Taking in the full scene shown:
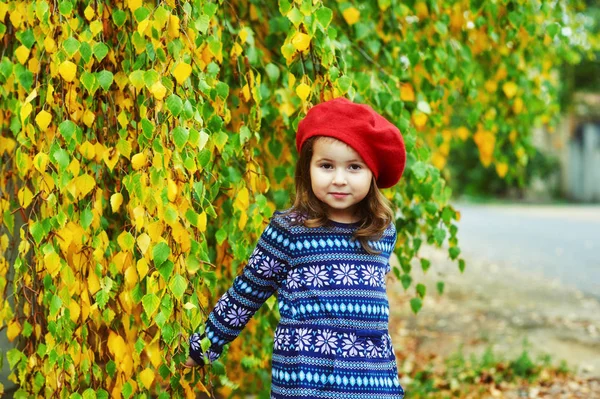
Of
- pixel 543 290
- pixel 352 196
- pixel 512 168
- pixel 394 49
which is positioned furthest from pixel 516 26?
pixel 543 290

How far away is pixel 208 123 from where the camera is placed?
1.88 metres

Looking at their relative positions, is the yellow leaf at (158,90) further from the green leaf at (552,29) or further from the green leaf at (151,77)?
the green leaf at (552,29)

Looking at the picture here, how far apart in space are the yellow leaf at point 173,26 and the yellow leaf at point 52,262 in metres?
0.58

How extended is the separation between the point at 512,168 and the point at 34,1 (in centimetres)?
248

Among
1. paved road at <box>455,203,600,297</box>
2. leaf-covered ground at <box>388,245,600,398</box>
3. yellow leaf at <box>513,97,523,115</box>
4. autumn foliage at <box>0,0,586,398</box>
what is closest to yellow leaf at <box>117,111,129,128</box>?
autumn foliage at <box>0,0,586,398</box>

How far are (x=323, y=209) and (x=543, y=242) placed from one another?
8592mm

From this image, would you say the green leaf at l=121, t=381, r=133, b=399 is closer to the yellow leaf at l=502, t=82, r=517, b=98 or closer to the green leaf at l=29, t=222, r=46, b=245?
the green leaf at l=29, t=222, r=46, b=245

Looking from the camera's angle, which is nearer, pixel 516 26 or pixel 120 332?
pixel 120 332

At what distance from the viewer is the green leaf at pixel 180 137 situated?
1.67 m

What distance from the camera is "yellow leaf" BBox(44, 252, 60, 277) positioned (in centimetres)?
176

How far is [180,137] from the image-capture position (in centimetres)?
167

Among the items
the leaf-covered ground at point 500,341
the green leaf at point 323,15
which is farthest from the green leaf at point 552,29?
the green leaf at point 323,15

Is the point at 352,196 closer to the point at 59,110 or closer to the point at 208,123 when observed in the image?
the point at 208,123

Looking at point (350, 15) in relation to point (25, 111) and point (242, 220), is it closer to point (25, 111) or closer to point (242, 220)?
point (242, 220)
